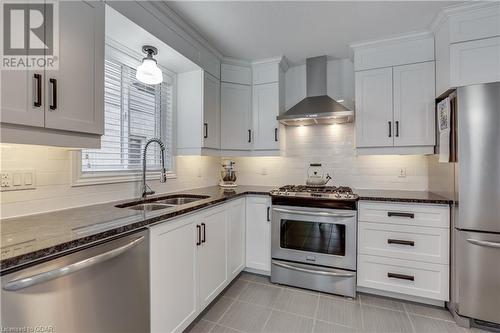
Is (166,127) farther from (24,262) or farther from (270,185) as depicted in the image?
(24,262)

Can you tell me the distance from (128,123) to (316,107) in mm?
1944

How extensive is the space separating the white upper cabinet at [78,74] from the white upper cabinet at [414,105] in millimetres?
2648

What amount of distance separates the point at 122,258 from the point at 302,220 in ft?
5.51

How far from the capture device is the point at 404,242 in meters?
2.13

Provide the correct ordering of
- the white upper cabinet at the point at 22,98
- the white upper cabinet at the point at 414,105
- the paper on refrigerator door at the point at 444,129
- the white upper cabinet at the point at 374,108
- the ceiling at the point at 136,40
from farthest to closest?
1. the white upper cabinet at the point at 374,108
2. the white upper cabinet at the point at 414,105
3. the paper on refrigerator door at the point at 444,129
4. the ceiling at the point at 136,40
5. the white upper cabinet at the point at 22,98

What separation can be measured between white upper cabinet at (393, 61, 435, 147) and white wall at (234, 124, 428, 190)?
0.37 m

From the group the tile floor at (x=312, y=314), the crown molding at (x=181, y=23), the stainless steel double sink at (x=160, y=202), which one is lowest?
the tile floor at (x=312, y=314)

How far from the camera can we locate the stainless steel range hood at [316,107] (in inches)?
101

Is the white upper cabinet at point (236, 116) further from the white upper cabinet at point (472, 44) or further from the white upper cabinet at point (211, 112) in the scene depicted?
the white upper cabinet at point (472, 44)

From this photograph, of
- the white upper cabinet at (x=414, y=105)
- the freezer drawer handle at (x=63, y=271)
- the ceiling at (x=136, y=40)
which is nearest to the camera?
the freezer drawer handle at (x=63, y=271)

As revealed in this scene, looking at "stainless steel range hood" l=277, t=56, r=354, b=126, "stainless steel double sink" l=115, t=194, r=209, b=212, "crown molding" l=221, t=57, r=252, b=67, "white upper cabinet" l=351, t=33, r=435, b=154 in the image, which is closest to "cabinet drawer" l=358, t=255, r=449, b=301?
"white upper cabinet" l=351, t=33, r=435, b=154

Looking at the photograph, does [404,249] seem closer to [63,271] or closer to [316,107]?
[316,107]

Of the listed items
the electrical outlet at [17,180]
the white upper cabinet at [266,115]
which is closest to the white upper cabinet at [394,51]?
the white upper cabinet at [266,115]

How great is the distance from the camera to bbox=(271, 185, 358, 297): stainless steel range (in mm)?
2258
